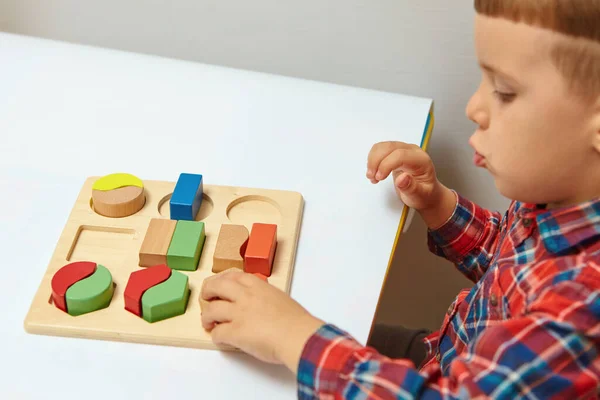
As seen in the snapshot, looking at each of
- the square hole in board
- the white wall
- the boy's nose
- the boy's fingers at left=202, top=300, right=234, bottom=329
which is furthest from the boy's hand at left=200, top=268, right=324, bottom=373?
the white wall

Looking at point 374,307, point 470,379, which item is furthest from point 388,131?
point 470,379

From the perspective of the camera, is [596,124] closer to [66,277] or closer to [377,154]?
[377,154]

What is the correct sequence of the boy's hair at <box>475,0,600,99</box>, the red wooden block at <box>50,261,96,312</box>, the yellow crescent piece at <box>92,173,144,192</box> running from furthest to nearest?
the yellow crescent piece at <box>92,173,144,192</box>
the red wooden block at <box>50,261,96,312</box>
the boy's hair at <box>475,0,600,99</box>

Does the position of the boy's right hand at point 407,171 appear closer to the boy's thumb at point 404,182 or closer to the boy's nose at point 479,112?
the boy's thumb at point 404,182

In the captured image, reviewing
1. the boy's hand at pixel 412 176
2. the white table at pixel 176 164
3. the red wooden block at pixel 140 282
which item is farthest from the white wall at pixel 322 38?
the red wooden block at pixel 140 282

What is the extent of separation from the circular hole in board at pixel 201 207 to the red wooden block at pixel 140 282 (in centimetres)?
10

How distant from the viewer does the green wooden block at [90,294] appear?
598 millimetres

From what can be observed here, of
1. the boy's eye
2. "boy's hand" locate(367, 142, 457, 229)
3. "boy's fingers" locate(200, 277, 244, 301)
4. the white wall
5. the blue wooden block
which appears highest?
the white wall

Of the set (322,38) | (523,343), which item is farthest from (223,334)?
(322,38)

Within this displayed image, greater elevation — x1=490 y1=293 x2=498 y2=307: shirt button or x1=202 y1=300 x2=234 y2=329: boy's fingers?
x1=490 y1=293 x2=498 y2=307: shirt button

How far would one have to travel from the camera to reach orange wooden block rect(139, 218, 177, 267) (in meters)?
0.65

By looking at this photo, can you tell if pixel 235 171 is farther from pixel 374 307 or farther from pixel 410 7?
pixel 410 7

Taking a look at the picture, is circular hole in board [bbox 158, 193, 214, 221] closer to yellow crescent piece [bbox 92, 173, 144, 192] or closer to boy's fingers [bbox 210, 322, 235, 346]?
yellow crescent piece [bbox 92, 173, 144, 192]

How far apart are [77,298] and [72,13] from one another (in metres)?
0.60
